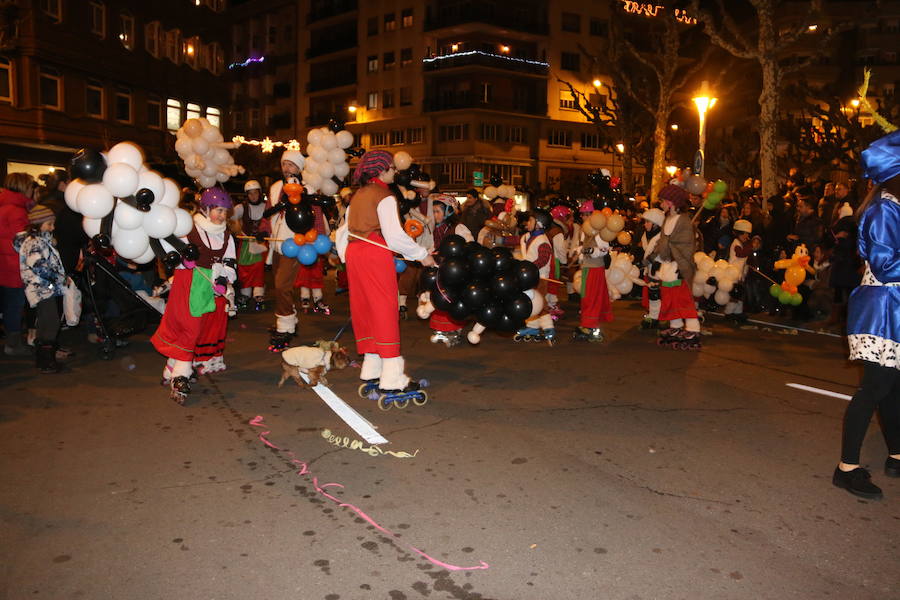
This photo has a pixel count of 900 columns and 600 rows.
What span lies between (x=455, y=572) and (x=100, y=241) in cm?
418

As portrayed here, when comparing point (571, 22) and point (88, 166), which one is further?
point (571, 22)

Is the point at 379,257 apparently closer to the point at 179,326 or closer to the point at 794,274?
the point at 179,326

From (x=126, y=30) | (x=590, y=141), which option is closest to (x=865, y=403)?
(x=126, y=30)

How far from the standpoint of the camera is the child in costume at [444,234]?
30.2 feet

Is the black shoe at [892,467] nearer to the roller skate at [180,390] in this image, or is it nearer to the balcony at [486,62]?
the roller skate at [180,390]

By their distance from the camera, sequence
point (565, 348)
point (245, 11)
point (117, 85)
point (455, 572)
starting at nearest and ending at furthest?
point (455, 572), point (565, 348), point (117, 85), point (245, 11)

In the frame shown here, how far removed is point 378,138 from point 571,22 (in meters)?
15.9

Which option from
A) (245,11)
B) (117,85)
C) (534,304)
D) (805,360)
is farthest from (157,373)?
(245,11)

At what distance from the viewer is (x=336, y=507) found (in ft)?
13.7

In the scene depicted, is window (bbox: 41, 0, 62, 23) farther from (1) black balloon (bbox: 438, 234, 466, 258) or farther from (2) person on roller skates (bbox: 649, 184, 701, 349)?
(1) black balloon (bbox: 438, 234, 466, 258)

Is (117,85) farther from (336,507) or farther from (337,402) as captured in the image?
(336,507)

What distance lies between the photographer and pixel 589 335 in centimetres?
984

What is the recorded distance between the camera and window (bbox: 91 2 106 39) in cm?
2805

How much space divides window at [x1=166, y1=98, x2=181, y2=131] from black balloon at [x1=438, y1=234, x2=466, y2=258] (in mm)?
30055
